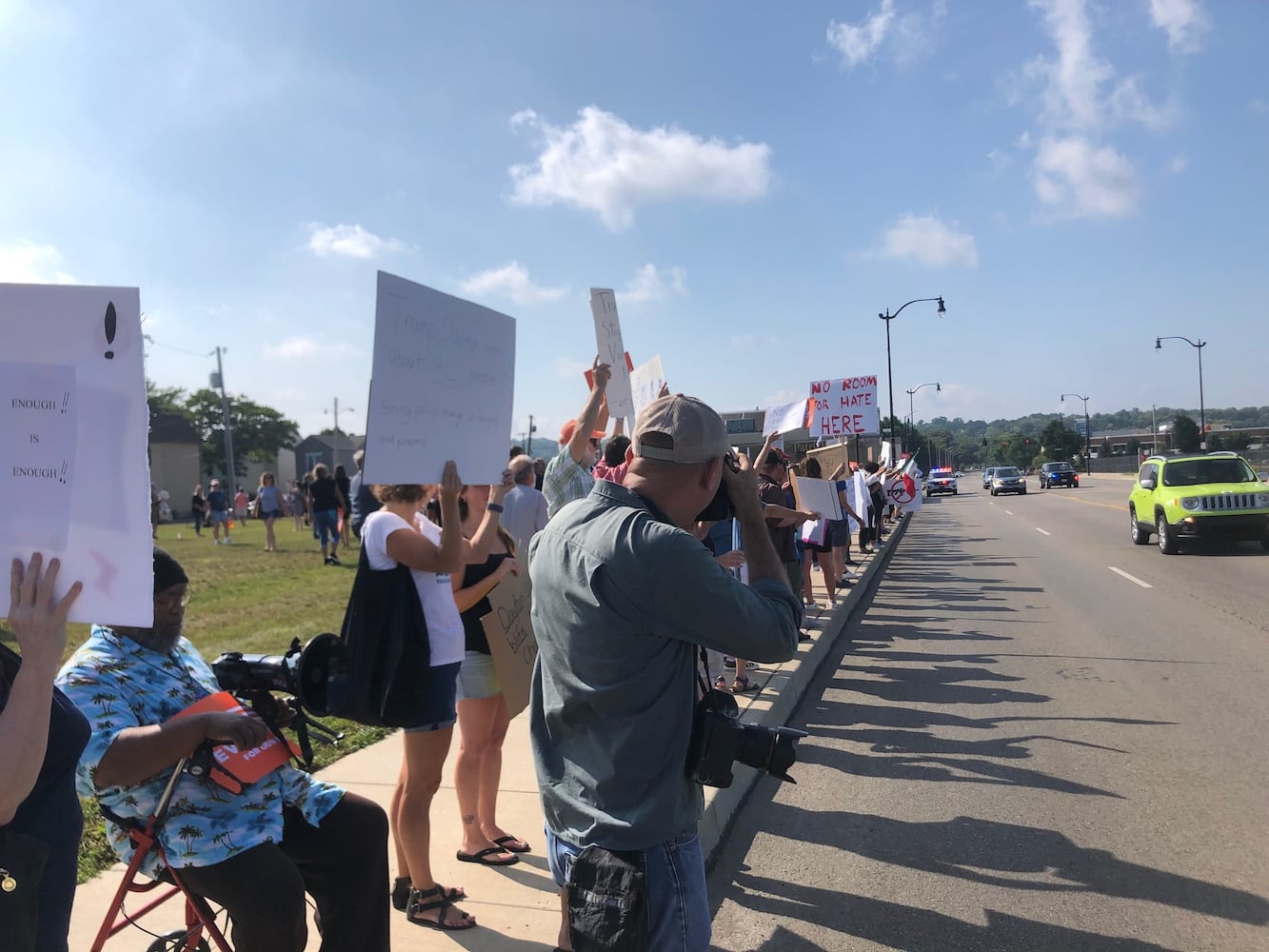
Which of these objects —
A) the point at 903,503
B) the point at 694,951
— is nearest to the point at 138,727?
the point at 694,951

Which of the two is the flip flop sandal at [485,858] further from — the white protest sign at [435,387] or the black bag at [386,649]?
the white protest sign at [435,387]

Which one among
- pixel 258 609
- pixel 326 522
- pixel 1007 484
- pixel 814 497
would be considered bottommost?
pixel 258 609

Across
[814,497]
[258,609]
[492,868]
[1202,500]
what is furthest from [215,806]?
[1202,500]

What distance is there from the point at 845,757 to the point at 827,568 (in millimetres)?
6209

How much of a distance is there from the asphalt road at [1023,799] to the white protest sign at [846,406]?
6114mm

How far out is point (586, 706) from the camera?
209 cm

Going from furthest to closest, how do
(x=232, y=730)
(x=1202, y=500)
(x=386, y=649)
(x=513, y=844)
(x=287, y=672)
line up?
1. (x=1202, y=500)
2. (x=513, y=844)
3. (x=386, y=649)
4. (x=287, y=672)
5. (x=232, y=730)

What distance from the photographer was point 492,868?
4168mm

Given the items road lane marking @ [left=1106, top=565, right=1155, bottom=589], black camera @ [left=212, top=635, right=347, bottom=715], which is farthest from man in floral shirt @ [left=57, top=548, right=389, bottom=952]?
road lane marking @ [left=1106, top=565, right=1155, bottom=589]

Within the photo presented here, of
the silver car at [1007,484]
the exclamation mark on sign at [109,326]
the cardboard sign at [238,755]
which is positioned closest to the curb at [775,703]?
the cardboard sign at [238,755]

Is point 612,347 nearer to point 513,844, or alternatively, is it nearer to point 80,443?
Result: point 513,844

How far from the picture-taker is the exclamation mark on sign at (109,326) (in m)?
1.75

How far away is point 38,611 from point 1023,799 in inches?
194

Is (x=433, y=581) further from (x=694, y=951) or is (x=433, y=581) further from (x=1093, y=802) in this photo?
(x=1093, y=802)
